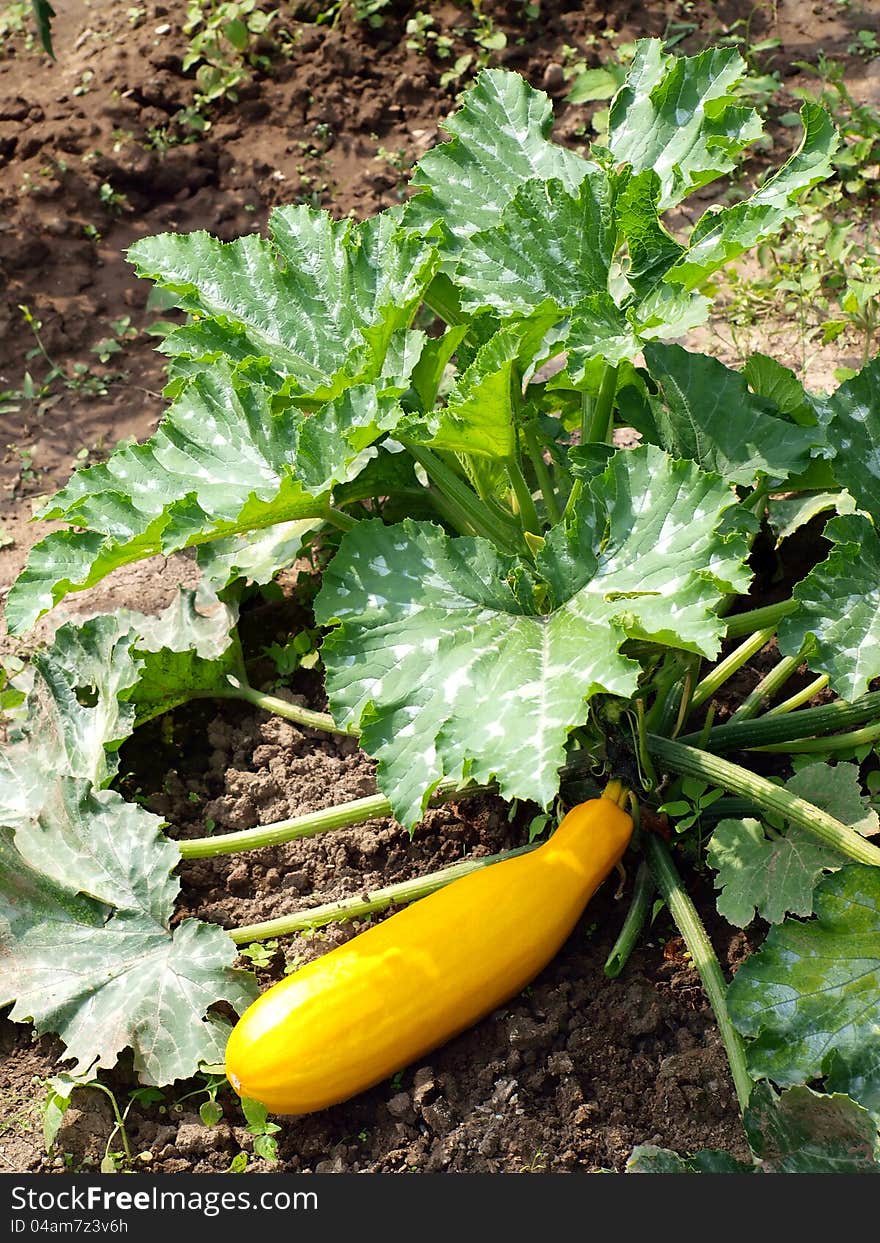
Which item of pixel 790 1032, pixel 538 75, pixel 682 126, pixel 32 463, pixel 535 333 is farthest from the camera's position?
pixel 538 75

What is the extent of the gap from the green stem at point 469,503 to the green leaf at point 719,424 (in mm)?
387

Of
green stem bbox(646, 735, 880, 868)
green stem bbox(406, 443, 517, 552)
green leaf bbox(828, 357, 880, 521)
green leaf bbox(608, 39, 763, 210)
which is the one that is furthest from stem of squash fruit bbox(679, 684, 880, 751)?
green leaf bbox(608, 39, 763, 210)

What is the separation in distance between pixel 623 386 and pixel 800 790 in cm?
87

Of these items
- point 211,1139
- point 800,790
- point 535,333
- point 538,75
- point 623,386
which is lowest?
point 211,1139

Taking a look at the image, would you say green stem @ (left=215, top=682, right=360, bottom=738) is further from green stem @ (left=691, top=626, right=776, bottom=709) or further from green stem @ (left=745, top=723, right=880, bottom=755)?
green stem @ (left=745, top=723, right=880, bottom=755)

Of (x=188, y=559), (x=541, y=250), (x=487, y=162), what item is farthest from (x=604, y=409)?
(x=188, y=559)

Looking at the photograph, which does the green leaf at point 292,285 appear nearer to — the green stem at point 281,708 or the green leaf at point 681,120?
the green leaf at point 681,120

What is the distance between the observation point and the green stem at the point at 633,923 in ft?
8.77

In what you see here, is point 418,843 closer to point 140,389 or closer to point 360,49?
point 140,389

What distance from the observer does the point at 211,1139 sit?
2.60 metres

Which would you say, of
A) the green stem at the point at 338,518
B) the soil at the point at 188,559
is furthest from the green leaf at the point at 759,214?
the soil at the point at 188,559

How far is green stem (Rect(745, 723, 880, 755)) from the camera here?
9.00 ft

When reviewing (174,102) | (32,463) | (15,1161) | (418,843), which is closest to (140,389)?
(32,463)

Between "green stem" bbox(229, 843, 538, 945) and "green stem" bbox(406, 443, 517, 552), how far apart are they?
25.4 inches
